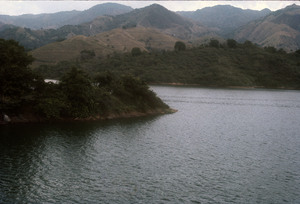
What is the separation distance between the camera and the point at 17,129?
62188mm

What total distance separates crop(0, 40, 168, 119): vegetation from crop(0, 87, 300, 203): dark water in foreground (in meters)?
5.27

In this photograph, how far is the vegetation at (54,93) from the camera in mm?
66875

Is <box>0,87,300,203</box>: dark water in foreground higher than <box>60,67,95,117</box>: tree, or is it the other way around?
<box>60,67,95,117</box>: tree

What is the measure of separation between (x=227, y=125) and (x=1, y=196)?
65607 mm

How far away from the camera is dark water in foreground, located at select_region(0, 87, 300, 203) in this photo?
33250mm

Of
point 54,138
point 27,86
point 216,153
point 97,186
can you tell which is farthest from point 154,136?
point 27,86

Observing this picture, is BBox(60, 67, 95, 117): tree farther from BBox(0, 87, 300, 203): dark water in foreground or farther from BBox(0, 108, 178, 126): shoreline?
BBox(0, 87, 300, 203): dark water in foreground

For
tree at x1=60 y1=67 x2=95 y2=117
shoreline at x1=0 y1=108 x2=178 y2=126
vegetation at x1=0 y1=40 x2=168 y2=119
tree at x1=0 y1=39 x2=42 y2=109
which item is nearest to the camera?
tree at x1=0 y1=39 x2=42 y2=109

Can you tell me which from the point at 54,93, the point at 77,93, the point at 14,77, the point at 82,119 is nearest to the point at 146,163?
the point at 82,119

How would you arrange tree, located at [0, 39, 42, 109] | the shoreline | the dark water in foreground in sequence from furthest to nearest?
the shoreline < tree, located at [0, 39, 42, 109] < the dark water in foreground

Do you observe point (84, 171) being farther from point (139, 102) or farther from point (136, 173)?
point (139, 102)

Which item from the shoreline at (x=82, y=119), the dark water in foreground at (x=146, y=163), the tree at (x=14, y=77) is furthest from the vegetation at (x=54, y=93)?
the dark water in foreground at (x=146, y=163)

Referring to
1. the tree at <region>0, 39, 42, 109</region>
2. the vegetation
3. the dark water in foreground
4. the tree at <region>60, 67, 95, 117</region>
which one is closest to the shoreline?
the vegetation

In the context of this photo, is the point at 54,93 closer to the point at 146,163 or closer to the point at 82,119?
the point at 82,119
